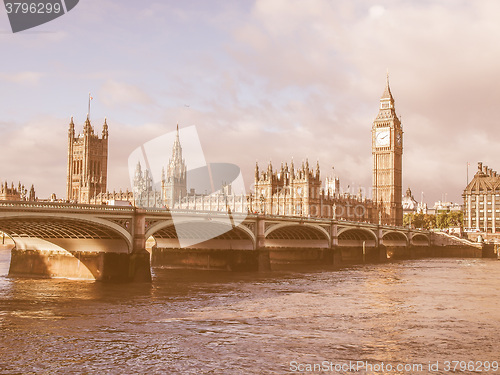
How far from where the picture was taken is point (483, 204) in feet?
485

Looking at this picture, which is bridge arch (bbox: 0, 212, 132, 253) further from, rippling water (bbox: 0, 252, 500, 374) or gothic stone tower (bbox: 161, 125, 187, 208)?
gothic stone tower (bbox: 161, 125, 187, 208)

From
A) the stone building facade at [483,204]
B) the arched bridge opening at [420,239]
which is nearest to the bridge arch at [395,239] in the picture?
the arched bridge opening at [420,239]

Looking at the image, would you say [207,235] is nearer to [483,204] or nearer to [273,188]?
[273,188]

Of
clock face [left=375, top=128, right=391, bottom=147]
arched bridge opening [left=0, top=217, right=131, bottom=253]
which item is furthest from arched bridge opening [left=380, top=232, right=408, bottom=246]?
arched bridge opening [left=0, top=217, right=131, bottom=253]

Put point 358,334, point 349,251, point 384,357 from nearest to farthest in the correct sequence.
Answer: point 384,357
point 358,334
point 349,251

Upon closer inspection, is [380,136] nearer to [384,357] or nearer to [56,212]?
[56,212]

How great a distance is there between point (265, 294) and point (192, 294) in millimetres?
4551

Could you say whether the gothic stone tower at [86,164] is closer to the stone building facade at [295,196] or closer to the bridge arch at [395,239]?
the stone building facade at [295,196]

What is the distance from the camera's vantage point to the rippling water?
67.9ft

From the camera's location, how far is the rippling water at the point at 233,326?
67.9ft

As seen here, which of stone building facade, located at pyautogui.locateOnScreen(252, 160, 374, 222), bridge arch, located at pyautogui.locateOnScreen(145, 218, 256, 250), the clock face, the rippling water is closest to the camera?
the rippling water

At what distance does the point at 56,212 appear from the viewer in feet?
124

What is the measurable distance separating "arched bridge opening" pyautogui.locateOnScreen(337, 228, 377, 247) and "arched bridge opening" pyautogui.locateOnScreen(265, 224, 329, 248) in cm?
1008

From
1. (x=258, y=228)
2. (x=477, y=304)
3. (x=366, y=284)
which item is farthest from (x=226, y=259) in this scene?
(x=477, y=304)
